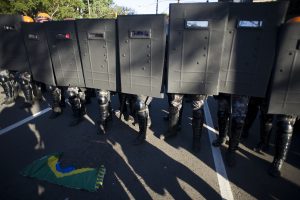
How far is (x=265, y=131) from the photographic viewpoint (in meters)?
3.28

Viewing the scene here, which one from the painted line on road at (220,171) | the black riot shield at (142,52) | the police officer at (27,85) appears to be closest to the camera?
the painted line on road at (220,171)

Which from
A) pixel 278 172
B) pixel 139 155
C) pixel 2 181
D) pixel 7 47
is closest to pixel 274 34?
pixel 278 172

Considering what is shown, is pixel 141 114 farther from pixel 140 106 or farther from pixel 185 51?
pixel 185 51

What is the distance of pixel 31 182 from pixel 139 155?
1434mm

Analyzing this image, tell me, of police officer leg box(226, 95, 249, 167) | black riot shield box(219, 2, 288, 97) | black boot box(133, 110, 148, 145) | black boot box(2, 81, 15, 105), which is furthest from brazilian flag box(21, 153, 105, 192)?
black boot box(2, 81, 15, 105)

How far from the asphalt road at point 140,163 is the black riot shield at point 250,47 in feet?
3.55

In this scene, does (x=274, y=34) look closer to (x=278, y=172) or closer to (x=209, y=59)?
(x=209, y=59)

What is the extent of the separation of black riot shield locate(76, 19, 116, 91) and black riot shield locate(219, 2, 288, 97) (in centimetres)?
164

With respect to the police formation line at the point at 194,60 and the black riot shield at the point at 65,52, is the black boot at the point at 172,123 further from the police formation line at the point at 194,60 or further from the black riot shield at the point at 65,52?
the black riot shield at the point at 65,52

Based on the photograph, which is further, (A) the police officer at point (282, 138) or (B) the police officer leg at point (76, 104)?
(B) the police officer leg at point (76, 104)

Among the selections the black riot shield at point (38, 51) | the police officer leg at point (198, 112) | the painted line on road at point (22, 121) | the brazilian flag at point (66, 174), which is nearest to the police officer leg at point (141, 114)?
the police officer leg at point (198, 112)

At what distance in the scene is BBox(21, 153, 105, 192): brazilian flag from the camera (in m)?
2.64

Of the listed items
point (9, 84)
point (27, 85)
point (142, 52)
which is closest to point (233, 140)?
point (142, 52)

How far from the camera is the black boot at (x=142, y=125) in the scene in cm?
354
